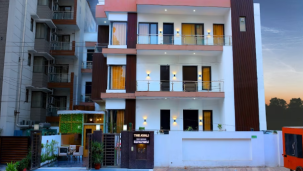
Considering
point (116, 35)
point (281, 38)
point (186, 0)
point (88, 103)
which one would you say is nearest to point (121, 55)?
point (116, 35)

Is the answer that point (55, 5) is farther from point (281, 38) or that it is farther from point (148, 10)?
point (281, 38)

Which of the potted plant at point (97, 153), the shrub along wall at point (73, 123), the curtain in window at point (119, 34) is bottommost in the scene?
the potted plant at point (97, 153)

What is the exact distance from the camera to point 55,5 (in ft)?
95.0

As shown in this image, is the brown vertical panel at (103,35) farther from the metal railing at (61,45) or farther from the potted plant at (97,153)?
the potted plant at (97,153)

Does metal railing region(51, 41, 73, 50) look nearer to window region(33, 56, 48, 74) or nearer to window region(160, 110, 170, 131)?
window region(33, 56, 48, 74)

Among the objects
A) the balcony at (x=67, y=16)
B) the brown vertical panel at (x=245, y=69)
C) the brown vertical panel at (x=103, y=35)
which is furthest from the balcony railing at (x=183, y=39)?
the balcony at (x=67, y=16)

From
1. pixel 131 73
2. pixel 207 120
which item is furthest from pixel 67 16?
pixel 207 120

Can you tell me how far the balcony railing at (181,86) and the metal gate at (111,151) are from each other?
5815mm

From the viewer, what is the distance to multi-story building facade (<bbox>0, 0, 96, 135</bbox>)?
21.7 m

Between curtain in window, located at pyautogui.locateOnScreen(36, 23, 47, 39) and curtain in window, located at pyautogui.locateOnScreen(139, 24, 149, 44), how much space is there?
9435mm

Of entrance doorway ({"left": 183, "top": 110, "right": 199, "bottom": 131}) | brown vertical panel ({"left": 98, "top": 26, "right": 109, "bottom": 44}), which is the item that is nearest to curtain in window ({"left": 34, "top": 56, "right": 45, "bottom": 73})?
brown vertical panel ({"left": 98, "top": 26, "right": 109, "bottom": 44})

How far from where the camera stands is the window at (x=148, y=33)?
2158 centimetres

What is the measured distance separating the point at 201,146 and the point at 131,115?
6607mm

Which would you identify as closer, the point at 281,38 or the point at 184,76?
the point at 184,76
